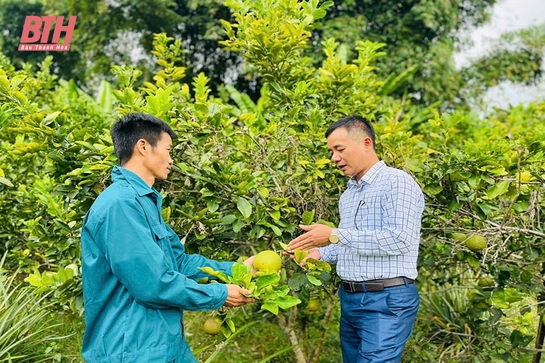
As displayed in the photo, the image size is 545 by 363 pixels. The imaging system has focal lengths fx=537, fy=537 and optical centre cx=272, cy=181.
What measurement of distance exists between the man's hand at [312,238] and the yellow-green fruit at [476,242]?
2.94ft

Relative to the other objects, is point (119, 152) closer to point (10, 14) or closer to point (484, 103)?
point (484, 103)

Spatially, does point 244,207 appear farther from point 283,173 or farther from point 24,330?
point 24,330

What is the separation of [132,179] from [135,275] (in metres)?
0.37

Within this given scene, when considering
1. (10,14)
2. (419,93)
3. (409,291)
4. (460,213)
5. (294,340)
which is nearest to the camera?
(409,291)

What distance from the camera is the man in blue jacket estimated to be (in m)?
1.75

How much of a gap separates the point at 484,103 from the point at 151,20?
8.44 metres

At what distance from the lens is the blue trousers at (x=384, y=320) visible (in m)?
2.35

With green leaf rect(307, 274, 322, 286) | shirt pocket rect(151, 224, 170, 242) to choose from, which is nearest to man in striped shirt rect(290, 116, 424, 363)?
green leaf rect(307, 274, 322, 286)

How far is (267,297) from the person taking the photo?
6.40 ft

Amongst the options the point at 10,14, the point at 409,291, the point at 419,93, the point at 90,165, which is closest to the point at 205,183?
the point at 90,165

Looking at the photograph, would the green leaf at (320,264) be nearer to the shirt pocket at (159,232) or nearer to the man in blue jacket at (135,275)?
the man in blue jacket at (135,275)

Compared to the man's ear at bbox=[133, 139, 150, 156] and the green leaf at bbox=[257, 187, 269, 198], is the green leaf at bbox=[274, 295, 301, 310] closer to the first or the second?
the green leaf at bbox=[257, 187, 269, 198]

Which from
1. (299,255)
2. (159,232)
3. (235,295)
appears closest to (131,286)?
(159,232)

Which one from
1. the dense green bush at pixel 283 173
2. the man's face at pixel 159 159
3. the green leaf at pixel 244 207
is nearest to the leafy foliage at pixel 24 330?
the dense green bush at pixel 283 173
